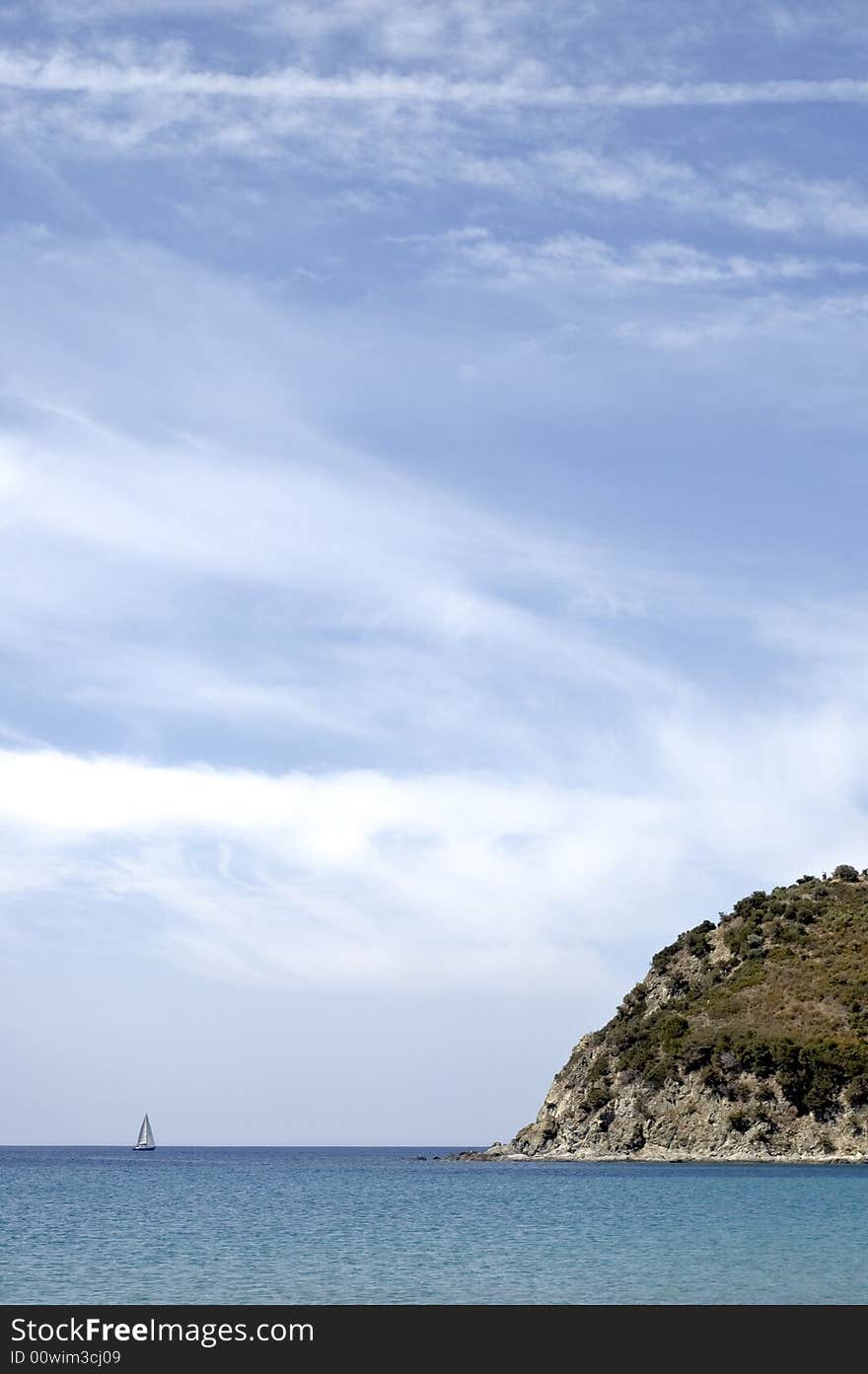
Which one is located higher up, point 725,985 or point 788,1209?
point 725,985

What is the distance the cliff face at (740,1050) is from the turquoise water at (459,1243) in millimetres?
14469

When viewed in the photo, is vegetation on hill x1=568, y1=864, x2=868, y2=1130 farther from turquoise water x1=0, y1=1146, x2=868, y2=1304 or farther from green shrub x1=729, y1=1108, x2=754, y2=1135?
turquoise water x1=0, y1=1146, x2=868, y2=1304

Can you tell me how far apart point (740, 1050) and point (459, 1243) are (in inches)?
2579

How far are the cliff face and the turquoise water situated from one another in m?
14.5

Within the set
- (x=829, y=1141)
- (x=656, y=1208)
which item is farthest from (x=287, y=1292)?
(x=829, y=1141)

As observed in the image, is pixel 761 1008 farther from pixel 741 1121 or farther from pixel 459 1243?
pixel 459 1243

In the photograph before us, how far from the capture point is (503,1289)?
3428 cm

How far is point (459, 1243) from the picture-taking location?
46938mm

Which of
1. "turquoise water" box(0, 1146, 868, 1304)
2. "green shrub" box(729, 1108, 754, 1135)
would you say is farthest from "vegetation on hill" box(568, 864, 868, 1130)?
"turquoise water" box(0, 1146, 868, 1304)

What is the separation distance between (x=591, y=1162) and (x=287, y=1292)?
84853 millimetres

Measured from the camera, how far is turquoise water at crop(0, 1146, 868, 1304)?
112ft

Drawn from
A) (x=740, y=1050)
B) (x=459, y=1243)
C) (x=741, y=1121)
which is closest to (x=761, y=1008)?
(x=740, y=1050)
